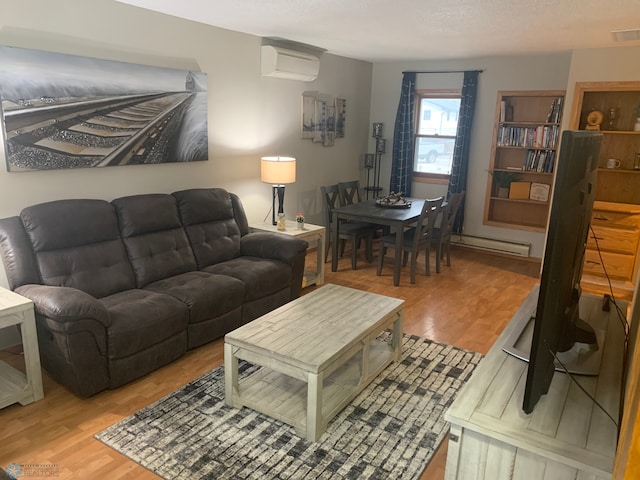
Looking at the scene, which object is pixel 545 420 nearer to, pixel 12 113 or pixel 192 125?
pixel 12 113

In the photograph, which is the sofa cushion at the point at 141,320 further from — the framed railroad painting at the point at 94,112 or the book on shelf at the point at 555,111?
the book on shelf at the point at 555,111

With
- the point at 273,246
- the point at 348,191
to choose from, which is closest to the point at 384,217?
the point at 273,246

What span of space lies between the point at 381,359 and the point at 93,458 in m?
1.75

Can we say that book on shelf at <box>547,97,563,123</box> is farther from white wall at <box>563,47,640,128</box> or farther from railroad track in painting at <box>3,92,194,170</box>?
railroad track in painting at <box>3,92,194,170</box>

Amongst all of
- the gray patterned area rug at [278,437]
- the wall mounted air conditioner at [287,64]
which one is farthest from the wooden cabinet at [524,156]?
the gray patterned area rug at [278,437]

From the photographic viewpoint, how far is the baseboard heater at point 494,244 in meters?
5.95

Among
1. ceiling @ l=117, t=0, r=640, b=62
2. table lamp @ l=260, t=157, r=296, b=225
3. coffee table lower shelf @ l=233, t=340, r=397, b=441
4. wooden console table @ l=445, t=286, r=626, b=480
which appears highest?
ceiling @ l=117, t=0, r=640, b=62

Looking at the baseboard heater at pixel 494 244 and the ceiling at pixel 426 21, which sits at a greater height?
the ceiling at pixel 426 21

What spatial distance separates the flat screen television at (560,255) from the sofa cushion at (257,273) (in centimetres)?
252

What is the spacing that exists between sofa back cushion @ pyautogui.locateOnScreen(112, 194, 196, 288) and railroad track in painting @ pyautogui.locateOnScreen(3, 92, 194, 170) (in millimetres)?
376

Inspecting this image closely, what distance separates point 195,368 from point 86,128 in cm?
184

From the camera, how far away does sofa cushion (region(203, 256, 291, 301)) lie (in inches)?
144

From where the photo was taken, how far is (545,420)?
4.43 ft

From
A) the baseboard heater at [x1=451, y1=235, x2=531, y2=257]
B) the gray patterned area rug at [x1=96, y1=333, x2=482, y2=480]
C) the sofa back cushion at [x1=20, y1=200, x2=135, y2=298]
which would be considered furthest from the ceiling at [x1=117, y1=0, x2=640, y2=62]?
the gray patterned area rug at [x1=96, y1=333, x2=482, y2=480]
